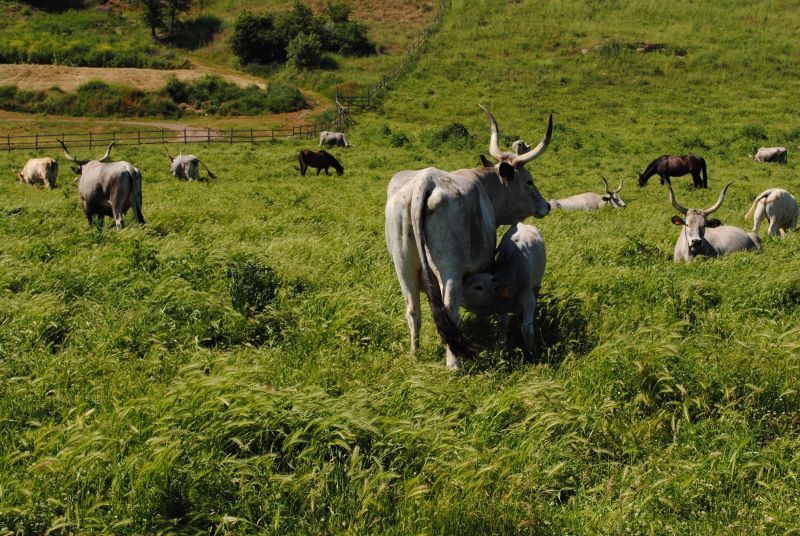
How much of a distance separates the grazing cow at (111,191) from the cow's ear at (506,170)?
8.21 metres

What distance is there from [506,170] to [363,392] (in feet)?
10.0

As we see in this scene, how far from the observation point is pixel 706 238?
1102 cm

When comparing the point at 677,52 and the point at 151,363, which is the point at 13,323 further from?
the point at 677,52

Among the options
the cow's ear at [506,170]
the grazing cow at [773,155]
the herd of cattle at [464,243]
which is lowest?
the grazing cow at [773,155]

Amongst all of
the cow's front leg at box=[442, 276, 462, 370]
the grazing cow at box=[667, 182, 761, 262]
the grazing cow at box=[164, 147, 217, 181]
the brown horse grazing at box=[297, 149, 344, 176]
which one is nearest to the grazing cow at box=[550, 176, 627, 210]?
the grazing cow at box=[667, 182, 761, 262]

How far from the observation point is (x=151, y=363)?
5320mm

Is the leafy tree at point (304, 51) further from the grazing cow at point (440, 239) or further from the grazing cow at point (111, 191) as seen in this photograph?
the grazing cow at point (440, 239)

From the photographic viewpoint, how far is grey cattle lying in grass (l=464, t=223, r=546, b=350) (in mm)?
5926

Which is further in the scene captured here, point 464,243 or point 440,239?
point 464,243

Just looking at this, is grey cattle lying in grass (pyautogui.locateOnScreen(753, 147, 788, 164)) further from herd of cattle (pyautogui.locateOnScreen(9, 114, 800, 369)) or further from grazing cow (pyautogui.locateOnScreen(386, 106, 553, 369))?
grazing cow (pyautogui.locateOnScreen(386, 106, 553, 369))

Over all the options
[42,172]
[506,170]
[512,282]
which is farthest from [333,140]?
[512,282]

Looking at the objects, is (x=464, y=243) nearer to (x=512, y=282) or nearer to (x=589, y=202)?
(x=512, y=282)

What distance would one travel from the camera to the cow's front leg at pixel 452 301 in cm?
567

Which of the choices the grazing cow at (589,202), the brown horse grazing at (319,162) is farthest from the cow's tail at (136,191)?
the brown horse grazing at (319,162)
